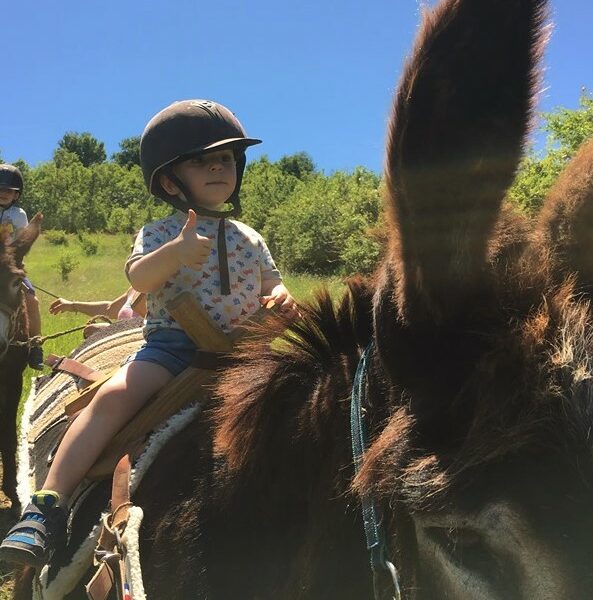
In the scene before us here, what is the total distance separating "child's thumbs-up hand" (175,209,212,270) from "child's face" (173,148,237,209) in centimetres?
57

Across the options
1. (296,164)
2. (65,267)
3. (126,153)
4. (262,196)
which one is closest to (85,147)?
(126,153)

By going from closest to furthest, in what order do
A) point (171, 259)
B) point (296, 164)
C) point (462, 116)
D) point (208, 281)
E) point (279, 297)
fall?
1. point (462, 116)
2. point (171, 259)
3. point (279, 297)
4. point (208, 281)
5. point (296, 164)

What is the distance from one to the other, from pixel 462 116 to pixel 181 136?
1698 mm

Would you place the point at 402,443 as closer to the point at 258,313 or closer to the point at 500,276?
the point at 500,276

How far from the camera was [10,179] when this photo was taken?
7.82 metres

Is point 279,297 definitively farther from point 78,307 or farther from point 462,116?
point 78,307

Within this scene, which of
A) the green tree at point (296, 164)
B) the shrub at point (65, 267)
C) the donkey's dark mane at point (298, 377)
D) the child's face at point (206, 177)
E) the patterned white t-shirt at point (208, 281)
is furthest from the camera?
the green tree at point (296, 164)

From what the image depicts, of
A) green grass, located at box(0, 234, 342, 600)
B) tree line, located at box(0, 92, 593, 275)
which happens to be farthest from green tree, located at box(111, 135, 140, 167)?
green grass, located at box(0, 234, 342, 600)

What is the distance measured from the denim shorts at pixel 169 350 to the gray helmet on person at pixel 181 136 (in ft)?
1.83

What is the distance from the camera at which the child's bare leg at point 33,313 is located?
21.5 feet

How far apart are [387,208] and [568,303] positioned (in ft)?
1.35

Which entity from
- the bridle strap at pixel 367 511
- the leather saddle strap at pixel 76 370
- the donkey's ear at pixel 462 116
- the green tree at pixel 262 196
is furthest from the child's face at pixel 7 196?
the green tree at pixel 262 196

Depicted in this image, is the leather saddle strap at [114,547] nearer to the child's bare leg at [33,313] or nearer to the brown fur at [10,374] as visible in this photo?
the brown fur at [10,374]

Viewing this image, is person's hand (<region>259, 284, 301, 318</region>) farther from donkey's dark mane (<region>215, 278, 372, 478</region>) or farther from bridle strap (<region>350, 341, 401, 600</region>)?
bridle strap (<region>350, 341, 401, 600</region>)
